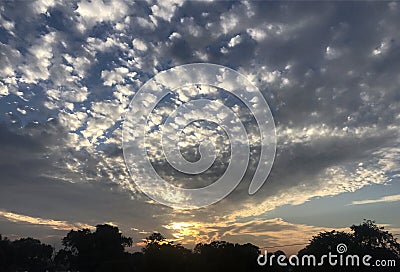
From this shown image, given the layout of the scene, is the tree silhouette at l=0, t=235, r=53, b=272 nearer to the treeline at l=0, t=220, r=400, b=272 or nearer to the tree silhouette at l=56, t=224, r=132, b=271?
the treeline at l=0, t=220, r=400, b=272

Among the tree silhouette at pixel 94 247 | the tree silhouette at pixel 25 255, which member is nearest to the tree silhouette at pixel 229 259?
the tree silhouette at pixel 94 247

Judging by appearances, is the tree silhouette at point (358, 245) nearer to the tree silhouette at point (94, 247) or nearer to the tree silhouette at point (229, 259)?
the tree silhouette at point (229, 259)

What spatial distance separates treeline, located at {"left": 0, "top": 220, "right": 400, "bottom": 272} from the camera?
69238 millimetres

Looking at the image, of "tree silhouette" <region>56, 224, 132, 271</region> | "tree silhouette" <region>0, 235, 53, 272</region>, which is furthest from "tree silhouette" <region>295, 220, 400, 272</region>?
"tree silhouette" <region>0, 235, 53, 272</region>

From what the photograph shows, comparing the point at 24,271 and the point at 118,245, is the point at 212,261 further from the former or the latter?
the point at 24,271

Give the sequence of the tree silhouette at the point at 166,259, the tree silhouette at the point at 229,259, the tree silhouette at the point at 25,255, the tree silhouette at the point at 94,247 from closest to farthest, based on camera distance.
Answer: the tree silhouette at the point at 229,259, the tree silhouette at the point at 166,259, the tree silhouette at the point at 94,247, the tree silhouette at the point at 25,255

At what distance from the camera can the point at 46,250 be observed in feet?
450

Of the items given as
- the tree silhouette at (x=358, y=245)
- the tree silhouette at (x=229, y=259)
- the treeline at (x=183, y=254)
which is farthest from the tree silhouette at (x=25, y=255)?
the tree silhouette at (x=358, y=245)

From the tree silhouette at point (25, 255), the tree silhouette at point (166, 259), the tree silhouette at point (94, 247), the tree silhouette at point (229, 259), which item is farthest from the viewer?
the tree silhouette at point (25, 255)

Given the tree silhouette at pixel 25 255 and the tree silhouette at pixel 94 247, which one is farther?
the tree silhouette at pixel 25 255

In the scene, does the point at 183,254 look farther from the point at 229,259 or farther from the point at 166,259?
the point at 229,259

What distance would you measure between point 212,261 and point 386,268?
34.9 metres

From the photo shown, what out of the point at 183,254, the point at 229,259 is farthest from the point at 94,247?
the point at 229,259

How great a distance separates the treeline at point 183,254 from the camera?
6924 centimetres
